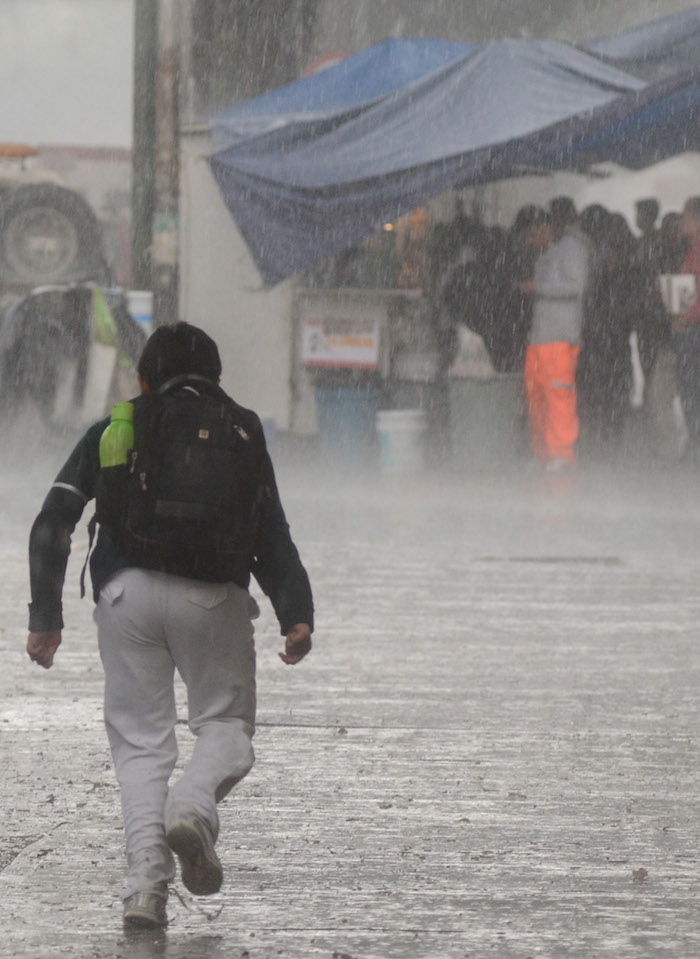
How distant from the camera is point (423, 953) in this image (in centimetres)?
407

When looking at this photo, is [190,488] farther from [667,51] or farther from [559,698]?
[667,51]

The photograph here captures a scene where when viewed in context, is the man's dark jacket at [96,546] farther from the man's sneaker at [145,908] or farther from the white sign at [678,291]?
the white sign at [678,291]

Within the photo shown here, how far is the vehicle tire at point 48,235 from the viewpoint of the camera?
2400 cm

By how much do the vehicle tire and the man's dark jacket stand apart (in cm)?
1974

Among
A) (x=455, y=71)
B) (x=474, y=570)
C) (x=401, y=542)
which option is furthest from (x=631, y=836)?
(x=455, y=71)

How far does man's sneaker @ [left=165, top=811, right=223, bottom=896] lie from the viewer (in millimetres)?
4012

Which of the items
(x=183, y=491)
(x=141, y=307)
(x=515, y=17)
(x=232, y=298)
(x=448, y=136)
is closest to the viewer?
(x=183, y=491)


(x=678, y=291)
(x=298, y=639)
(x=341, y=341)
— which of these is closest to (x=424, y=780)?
(x=298, y=639)

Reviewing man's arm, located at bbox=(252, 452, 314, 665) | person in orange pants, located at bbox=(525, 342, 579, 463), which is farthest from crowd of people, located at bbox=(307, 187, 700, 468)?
man's arm, located at bbox=(252, 452, 314, 665)

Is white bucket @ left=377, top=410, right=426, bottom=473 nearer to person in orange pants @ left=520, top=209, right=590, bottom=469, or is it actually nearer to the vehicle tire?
person in orange pants @ left=520, top=209, right=590, bottom=469

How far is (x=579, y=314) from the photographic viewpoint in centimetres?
1672

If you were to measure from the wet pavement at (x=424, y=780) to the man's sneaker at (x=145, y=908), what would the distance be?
0.12 ft

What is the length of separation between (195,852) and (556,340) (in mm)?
12987

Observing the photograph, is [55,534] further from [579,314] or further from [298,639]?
[579,314]
